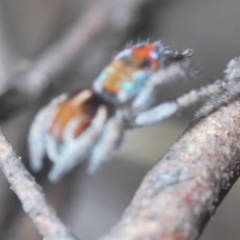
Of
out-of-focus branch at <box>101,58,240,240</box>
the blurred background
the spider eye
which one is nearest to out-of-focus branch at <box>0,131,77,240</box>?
out-of-focus branch at <box>101,58,240,240</box>

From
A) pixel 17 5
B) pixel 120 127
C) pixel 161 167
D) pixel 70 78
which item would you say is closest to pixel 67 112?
pixel 120 127

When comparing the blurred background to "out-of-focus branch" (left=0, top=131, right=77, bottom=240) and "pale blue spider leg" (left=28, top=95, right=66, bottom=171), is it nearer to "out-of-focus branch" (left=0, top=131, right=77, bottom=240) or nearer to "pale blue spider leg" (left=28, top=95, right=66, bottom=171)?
"pale blue spider leg" (left=28, top=95, right=66, bottom=171)

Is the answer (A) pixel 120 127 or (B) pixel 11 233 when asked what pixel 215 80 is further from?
(B) pixel 11 233

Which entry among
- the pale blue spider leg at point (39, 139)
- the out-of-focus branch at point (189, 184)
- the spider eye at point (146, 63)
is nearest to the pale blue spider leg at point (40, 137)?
the pale blue spider leg at point (39, 139)

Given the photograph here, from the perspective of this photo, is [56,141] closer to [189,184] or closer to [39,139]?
[39,139]

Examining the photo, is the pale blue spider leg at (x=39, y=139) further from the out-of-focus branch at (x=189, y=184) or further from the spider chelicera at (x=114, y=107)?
the out-of-focus branch at (x=189, y=184)

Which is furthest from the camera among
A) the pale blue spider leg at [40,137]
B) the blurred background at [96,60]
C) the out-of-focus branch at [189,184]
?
the blurred background at [96,60]
